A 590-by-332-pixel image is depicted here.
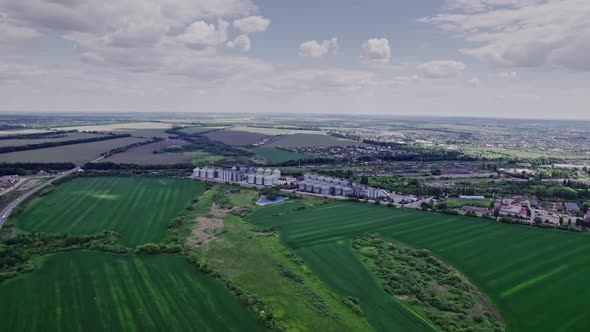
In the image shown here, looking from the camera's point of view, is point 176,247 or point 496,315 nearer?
point 496,315

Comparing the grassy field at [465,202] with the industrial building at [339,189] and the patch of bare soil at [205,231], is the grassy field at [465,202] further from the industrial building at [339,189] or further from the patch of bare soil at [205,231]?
the patch of bare soil at [205,231]

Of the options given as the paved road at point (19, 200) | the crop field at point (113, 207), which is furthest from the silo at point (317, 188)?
the paved road at point (19, 200)

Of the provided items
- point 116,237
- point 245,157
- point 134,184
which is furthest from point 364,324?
point 245,157

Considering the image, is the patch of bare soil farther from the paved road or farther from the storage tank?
the storage tank

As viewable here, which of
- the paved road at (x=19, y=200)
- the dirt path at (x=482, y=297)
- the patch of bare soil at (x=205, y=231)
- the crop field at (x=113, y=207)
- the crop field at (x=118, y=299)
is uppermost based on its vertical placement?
the paved road at (x=19, y=200)

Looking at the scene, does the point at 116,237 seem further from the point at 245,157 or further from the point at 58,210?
the point at 245,157

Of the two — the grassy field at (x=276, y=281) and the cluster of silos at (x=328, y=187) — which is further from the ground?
the cluster of silos at (x=328, y=187)

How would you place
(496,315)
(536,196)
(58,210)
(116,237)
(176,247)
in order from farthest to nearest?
(536,196) < (58,210) < (116,237) < (176,247) < (496,315)

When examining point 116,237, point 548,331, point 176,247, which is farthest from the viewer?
point 116,237
